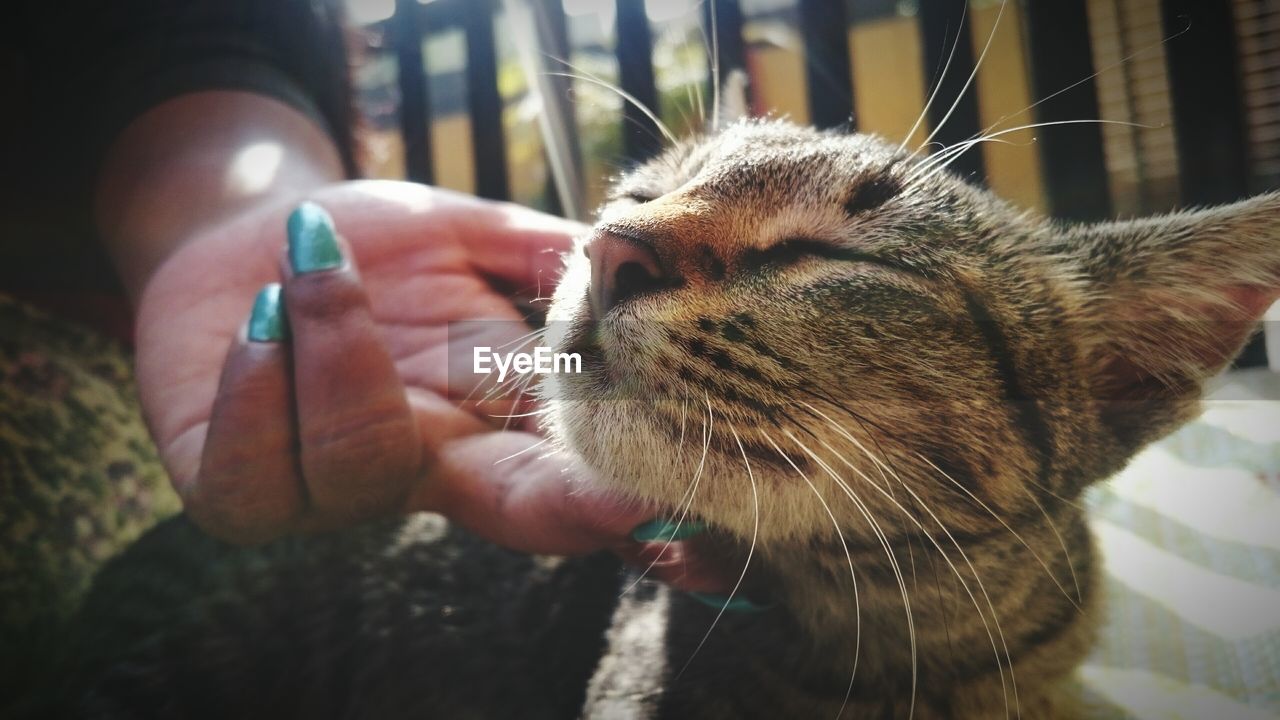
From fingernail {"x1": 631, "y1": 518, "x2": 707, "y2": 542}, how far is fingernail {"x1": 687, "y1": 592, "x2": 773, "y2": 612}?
75mm

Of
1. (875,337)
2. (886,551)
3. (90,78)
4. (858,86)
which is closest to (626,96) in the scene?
(858,86)

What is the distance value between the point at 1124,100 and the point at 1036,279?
0.12 metres

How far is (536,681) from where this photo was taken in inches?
24.7

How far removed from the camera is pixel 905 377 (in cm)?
45

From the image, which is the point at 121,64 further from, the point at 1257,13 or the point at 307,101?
the point at 1257,13

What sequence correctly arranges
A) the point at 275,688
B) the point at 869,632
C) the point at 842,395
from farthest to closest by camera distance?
the point at 275,688, the point at 869,632, the point at 842,395

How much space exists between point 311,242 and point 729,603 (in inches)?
17.2

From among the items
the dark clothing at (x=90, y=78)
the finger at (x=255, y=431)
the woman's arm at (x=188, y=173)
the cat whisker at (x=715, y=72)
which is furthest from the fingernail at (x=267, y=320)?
the cat whisker at (x=715, y=72)

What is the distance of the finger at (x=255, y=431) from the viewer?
547mm

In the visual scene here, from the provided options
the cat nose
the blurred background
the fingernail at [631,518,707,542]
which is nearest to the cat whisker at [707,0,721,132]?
the blurred background

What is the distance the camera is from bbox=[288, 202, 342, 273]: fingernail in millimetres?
574

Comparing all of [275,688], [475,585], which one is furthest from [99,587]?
[475,585]

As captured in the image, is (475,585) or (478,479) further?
(475,585)

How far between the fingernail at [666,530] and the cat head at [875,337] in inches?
1.1
